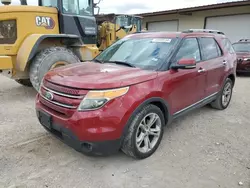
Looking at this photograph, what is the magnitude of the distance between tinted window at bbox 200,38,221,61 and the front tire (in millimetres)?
1744

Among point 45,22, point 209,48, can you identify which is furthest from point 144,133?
point 45,22

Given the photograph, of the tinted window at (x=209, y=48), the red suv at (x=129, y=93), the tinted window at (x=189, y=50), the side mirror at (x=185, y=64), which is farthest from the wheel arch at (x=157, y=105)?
the tinted window at (x=209, y=48)

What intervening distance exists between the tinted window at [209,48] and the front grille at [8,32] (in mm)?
4282

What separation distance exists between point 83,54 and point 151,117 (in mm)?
4061

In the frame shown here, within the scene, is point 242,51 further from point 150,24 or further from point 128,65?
point 150,24

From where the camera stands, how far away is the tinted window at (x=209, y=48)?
166 inches

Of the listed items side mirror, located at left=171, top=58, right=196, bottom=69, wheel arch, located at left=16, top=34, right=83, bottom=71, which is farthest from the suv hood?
wheel arch, located at left=16, top=34, right=83, bottom=71

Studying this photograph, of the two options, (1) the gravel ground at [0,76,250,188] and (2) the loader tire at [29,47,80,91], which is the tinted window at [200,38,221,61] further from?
(2) the loader tire at [29,47,80,91]

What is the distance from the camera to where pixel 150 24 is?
18922mm

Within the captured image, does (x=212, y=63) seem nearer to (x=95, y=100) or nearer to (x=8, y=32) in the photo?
(x=95, y=100)

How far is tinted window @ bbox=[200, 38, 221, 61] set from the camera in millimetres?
4211

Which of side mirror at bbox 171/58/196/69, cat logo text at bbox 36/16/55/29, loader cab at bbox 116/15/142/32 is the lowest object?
side mirror at bbox 171/58/196/69

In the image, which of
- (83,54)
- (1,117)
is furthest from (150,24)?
(1,117)

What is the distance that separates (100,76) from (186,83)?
1510 millimetres
